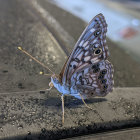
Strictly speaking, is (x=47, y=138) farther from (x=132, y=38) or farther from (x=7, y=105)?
(x=132, y=38)

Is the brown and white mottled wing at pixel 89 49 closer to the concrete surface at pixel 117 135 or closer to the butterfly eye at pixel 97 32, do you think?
the butterfly eye at pixel 97 32

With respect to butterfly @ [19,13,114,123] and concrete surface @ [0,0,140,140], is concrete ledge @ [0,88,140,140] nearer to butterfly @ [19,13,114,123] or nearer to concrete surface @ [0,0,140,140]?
concrete surface @ [0,0,140,140]

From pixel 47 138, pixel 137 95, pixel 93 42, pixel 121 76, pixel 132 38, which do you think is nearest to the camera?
pixel 47 138

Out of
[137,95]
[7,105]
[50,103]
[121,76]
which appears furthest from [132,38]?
[7,105]

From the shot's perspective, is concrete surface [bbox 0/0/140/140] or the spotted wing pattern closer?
concrete surface [bbox 0/0/140/140]

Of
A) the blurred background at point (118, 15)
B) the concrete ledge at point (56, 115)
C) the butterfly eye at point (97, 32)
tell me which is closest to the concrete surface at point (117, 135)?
the concrete ledge at point (56, 115)

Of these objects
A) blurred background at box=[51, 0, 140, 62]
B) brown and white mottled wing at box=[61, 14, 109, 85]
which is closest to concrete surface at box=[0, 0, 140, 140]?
brown and white mottled wing at box=[61, 14, 109, 85]

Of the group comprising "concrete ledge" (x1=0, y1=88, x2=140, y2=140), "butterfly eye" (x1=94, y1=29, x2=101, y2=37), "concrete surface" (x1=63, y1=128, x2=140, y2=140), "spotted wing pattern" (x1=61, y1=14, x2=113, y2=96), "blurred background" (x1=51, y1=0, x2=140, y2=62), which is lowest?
"concrete surface" (x1=63, y1=128, x2=140, y2=140)
